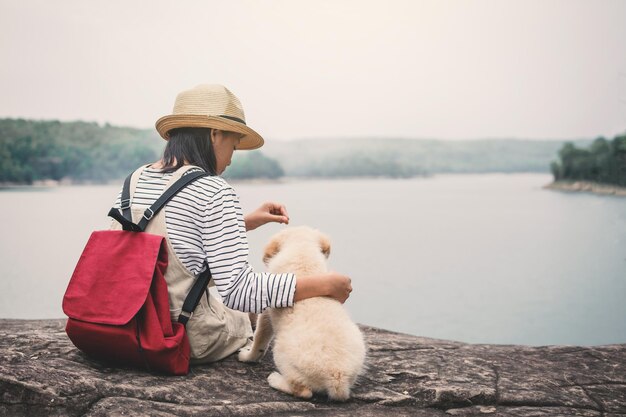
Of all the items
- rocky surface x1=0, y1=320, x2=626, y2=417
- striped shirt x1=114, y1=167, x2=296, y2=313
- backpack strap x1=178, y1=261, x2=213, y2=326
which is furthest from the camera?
backpack strap x1=178, y1=261, x2=213, y2=326

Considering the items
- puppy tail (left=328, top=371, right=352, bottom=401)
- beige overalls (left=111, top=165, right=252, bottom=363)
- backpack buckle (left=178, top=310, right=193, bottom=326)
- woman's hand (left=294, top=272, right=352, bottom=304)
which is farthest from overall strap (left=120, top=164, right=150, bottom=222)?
puppy tail (left=328, top=371, right=352, bottom=401)

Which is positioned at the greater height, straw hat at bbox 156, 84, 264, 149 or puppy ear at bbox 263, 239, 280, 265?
straw hat at bbox 156, 84, 264, 149

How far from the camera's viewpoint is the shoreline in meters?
12.7

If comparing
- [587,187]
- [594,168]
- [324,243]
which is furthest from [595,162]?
[324,243]

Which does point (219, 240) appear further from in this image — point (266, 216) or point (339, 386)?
point (339, 386)

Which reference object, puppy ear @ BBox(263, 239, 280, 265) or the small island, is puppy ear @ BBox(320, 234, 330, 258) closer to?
puppy ear @ BBox(263, 239, 280, 265)

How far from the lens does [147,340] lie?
252 centimetres

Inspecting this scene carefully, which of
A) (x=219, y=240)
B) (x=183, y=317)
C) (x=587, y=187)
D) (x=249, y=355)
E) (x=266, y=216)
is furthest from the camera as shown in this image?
(x=587, y=187)

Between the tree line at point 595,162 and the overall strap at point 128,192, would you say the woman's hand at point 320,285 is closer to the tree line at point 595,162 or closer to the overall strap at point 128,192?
the overall strap at point 128,192

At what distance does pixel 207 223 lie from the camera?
2.59 meters

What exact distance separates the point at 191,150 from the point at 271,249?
0.74m

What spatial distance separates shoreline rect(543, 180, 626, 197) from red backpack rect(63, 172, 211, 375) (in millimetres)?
12543

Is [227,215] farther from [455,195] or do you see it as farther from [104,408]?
[455,195]

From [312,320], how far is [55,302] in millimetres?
10075
